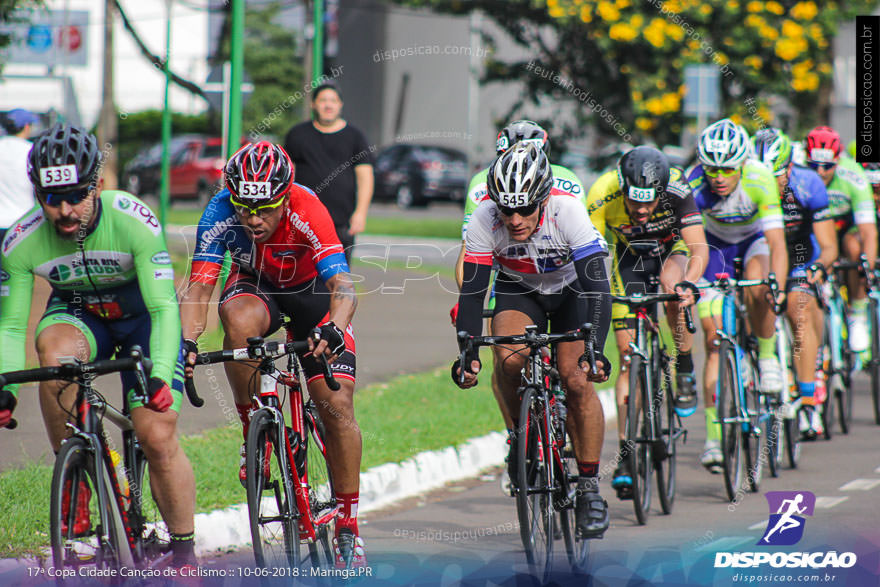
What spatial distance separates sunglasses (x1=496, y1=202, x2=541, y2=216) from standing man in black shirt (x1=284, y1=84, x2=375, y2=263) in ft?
15.4

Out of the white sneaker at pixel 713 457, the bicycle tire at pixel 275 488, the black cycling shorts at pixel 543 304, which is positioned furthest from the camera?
the white sneaker at pixel 713 457

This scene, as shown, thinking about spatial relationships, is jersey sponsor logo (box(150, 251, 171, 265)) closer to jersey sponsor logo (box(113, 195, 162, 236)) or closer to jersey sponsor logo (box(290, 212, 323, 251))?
jersey sponsor logo (box(113, 195, 162, 236))

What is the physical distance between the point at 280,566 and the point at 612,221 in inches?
133

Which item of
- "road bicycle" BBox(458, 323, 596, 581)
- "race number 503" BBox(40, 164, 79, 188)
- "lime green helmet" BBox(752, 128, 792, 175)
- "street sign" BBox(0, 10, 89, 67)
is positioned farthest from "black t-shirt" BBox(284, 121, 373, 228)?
"street sign" BBox(0, 10, 89, 67)

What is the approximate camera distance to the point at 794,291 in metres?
9.27

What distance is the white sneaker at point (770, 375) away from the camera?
827 cm

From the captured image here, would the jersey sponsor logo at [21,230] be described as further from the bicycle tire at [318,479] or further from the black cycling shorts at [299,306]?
the bicycle tire at [318,479]

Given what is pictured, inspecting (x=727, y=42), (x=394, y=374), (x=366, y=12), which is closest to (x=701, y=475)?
(x=394, y=374)

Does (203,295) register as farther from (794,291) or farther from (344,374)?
(794,291)

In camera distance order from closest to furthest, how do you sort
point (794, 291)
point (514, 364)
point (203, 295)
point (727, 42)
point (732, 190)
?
point (203, 295), point (514, 364), point (732, 190), point (794, 291), point (727, 42)

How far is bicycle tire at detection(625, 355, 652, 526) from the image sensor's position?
6887 millimetres

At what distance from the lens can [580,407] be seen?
6.18m

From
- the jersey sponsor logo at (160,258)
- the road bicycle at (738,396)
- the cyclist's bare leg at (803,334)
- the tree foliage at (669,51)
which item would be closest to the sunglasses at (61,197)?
the jersey sponsor logo at (160,258)

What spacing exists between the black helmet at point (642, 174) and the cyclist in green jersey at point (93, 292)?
3.01 meters
